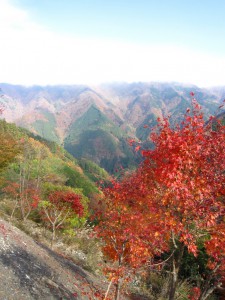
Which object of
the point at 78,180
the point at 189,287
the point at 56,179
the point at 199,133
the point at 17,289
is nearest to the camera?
the point at 199,133

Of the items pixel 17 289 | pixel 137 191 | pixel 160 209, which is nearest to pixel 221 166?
pixel 160 209

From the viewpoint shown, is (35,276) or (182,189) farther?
(35,276)

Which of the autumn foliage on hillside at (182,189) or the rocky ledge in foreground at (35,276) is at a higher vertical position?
the autumn foliage on hillside at (182,189)

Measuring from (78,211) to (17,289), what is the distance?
12.5m

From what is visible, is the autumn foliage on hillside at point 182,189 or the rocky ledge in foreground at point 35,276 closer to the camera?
the autumn foliage on hillside at point 182,189

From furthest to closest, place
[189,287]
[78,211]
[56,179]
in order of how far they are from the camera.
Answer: [56,179] → [78,211] → [189,287]

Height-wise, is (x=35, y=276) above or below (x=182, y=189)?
below

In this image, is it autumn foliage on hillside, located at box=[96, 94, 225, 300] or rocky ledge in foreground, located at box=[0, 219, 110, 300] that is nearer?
autumn foliage on hillside, located at box=[96, 94, 225, 300]

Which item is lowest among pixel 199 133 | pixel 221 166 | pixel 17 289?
pixel 17 289

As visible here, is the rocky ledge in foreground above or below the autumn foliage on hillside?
below

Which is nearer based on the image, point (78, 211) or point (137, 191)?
point (137, 191)

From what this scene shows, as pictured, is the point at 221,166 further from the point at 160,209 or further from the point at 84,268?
the point at 84,268

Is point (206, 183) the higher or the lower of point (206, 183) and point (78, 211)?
the higher

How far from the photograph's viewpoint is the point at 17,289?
7.09 m
